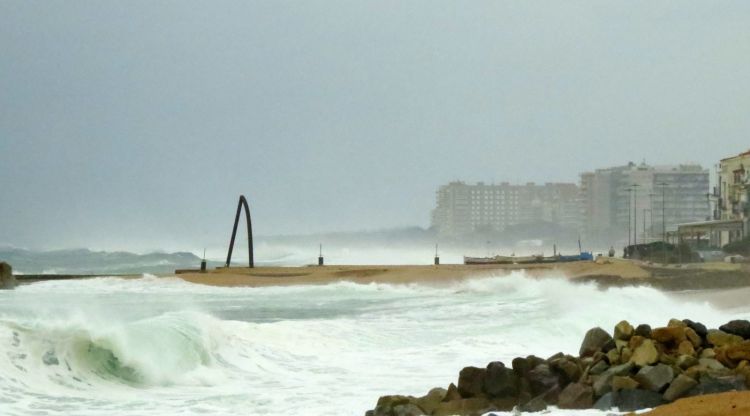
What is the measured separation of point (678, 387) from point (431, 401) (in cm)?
223

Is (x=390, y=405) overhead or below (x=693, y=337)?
below

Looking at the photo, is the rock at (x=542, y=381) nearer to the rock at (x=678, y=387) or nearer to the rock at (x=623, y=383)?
the rock at (x=623, y=383)

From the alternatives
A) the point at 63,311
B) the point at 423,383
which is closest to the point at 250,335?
the point at 63,311

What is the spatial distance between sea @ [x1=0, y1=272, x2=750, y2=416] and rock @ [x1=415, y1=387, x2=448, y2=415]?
3.17 ft

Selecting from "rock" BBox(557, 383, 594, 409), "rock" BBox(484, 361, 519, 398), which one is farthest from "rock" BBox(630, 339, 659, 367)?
"rock" BBox(484, 361, 519, 398)

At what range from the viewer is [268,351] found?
1642 cm

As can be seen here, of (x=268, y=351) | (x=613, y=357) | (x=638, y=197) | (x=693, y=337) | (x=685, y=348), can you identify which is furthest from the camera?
(x=638, y=197)

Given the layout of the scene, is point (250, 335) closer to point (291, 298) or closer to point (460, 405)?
point (460, 405)

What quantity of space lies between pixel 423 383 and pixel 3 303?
54.0 ft

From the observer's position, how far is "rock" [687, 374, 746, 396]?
1027 centimetres

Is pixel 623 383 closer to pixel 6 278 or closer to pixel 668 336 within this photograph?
pixel 668 336

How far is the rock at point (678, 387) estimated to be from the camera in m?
10.2

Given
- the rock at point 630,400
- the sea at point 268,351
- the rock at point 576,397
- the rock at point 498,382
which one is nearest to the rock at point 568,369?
the rock at point 576,397

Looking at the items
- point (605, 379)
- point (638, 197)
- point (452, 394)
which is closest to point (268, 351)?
point (452, 394)
